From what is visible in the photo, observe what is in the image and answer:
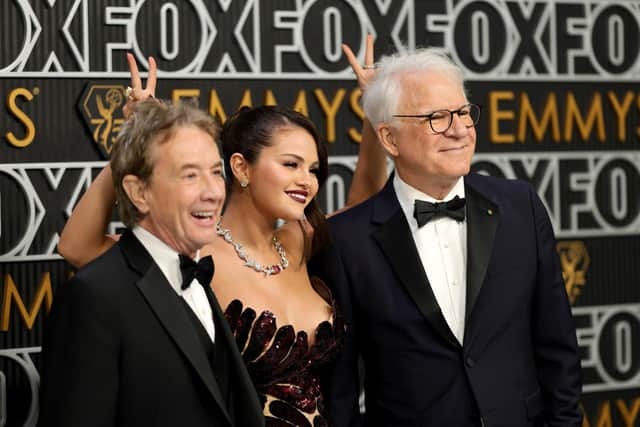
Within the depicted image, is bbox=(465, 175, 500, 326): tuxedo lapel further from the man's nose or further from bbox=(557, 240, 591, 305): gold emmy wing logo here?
bbox=(557, 240, 591, 305): gold emmy wing logo

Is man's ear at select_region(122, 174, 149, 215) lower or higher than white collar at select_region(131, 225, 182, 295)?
higher

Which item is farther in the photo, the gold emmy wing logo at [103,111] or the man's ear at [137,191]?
the gold emmy wing logo at [103,111]

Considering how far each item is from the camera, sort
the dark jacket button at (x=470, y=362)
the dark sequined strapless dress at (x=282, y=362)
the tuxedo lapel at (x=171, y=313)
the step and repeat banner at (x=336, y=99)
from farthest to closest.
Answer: the step and repeat banner at (x=336, y=99), the dark jacket button at (x=470, y=362), the dark sequined strapless dress at (x=282, y=362), the tuxedo lapel at (x=171, y=313)

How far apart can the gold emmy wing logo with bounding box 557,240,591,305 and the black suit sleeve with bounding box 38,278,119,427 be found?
2688mm

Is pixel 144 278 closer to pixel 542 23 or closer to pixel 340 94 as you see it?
pixel 340 94

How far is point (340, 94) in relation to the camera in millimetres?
3988

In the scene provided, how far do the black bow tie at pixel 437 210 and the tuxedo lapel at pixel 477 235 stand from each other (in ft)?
0.11

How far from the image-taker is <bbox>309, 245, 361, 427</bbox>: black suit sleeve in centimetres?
296

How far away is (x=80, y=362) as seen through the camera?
211cm

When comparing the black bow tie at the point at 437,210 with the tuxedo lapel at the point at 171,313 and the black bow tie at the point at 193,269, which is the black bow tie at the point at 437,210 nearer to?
the black bow tie at the point at 193,269

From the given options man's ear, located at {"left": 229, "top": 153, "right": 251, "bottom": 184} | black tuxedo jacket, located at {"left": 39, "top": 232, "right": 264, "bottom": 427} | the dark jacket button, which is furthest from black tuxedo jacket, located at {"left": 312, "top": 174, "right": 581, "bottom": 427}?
black tuxedo jacket, located at {"left": 39, "top": 232, "right": 264, "bottom": 427}

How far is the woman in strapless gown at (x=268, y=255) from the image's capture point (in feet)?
9.07

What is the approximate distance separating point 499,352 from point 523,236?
35 cm

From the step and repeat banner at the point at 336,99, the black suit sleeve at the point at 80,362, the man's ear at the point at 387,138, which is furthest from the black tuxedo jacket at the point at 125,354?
the step and repeat banner at the point at 336,99
